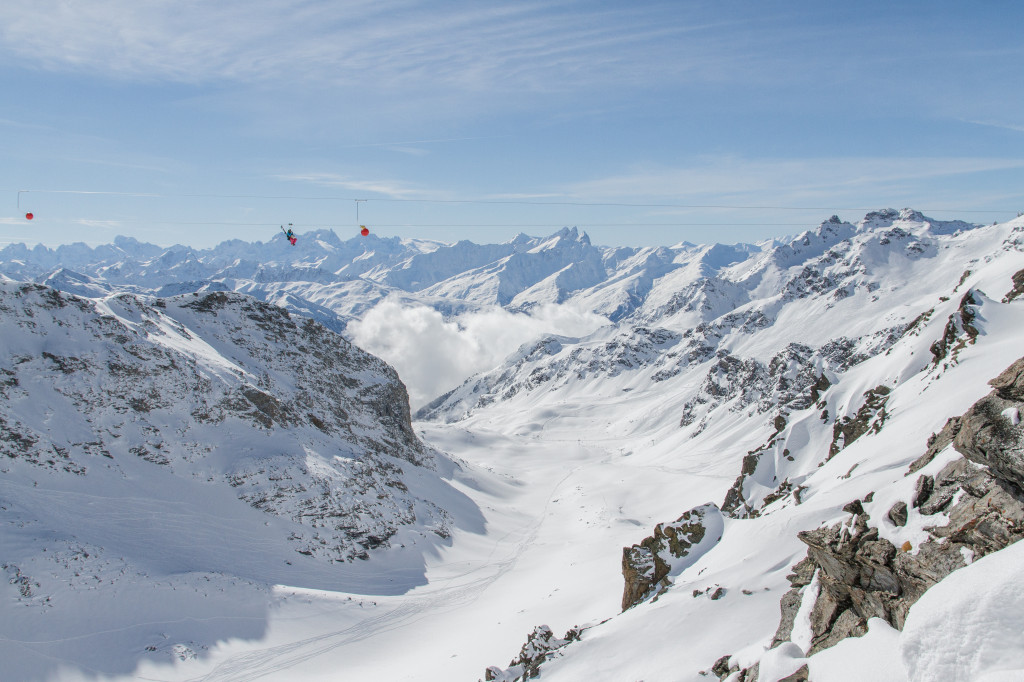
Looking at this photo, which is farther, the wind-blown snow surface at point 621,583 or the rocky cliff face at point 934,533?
the wind-blown snow surface at point 621,583

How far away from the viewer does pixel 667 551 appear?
2611 cm

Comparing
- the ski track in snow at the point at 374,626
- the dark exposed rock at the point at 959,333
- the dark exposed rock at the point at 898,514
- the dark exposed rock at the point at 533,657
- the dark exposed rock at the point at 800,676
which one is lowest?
the ski track in snow at the point at 374,626

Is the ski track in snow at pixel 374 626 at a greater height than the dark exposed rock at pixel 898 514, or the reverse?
the dark exposed rock at pixel 898 514

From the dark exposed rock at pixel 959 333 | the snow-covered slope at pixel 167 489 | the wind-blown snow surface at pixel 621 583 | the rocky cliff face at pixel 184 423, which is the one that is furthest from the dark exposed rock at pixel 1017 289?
the rocky cliff face at pixel 184 423

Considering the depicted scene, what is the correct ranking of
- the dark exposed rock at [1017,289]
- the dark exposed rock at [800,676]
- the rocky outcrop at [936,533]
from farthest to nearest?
the dark exposed rock at [1017,289] → the dark exposed rock at [800,676] → the rocky outcrop at [936,533]

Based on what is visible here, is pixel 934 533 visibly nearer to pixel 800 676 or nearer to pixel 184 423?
pixel 800 676

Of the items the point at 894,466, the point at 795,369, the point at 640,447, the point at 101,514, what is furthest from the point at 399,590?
the point at 640,447

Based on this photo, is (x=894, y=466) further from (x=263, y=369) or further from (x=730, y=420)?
(x=730, y=420)

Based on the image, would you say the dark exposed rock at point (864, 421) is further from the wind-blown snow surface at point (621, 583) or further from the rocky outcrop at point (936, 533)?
the rocky outcrop at point (936, 533)

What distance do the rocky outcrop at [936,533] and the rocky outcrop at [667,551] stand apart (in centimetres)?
1145

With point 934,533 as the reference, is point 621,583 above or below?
below

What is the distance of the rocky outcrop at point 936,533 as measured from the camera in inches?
420

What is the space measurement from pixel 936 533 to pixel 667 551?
1566cm

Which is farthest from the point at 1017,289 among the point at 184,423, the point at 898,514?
the point at 184,423
